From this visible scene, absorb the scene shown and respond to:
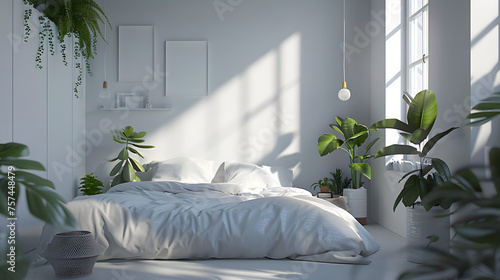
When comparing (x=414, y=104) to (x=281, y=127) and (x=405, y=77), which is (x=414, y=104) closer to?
(x=405, y=77)

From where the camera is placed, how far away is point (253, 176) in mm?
5504

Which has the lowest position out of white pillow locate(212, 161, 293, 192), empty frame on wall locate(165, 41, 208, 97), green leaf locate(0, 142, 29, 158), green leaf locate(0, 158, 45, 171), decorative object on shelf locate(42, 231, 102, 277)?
decorative object on shelf locate(42, 231, 102, 277)

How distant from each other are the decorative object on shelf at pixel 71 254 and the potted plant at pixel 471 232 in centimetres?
282

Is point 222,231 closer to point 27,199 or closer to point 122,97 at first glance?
point 27,199

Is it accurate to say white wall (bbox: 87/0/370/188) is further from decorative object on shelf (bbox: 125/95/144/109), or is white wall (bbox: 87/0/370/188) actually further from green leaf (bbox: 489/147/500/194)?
green leaf (bbox: 489/147/500/194)

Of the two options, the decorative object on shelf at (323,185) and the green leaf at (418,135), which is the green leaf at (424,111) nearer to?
the green leaf at (418,135)

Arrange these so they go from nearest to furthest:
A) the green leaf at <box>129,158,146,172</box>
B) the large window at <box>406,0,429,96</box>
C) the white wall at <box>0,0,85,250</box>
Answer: the white wall at <box>0,0,85,250</box>
the large window at <box>406,0,429,96</box>
the green leaf at <box>129,158,146,172</box>

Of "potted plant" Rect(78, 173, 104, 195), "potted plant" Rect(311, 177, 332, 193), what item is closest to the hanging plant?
"potted plant" Rect(78, 173, 104, 195)

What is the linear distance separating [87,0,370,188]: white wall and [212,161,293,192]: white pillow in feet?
1.05

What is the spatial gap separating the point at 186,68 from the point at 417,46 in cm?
282

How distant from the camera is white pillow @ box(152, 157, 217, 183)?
18.0 feet

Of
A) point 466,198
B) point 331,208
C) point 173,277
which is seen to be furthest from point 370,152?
point 466,198

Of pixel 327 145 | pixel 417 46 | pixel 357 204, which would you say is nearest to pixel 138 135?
pixel 327 145

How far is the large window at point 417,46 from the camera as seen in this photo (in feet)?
15.7
